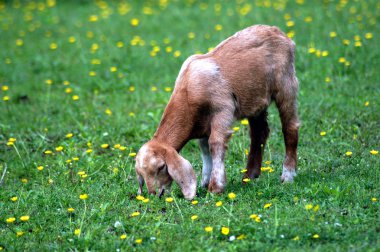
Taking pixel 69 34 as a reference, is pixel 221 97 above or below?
above

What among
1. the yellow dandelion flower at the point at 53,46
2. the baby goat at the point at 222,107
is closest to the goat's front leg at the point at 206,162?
the baby goat at the point at 222,107

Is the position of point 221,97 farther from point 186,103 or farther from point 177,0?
point 177,0

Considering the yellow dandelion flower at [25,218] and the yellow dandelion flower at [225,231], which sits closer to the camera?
the yellow dandelion flower at [225,231]

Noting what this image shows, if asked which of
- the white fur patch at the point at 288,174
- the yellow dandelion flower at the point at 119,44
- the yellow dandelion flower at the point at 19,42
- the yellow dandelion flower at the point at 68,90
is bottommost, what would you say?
the yellow dandelion flower at the point at 19,42

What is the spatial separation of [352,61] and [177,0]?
5.94 metres

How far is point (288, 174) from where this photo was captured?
6438 millimetres

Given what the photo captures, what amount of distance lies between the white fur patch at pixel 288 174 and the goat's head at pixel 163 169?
3.37ft

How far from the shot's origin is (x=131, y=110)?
897 cm

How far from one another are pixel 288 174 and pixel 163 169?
1.34 m

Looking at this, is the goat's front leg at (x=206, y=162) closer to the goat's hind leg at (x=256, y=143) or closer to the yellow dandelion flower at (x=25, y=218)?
the goat's hind leg at (x=256, y=143)

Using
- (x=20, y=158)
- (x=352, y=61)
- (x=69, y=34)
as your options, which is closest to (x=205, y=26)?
(x=69, y=34)

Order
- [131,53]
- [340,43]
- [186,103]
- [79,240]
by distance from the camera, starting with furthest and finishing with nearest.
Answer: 1. [131,53]
2. [340,43]
3. [186,103]
4. [79,240]

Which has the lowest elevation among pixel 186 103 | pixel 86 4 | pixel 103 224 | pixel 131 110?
pixel 86 4

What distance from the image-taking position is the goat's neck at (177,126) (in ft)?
20.0
